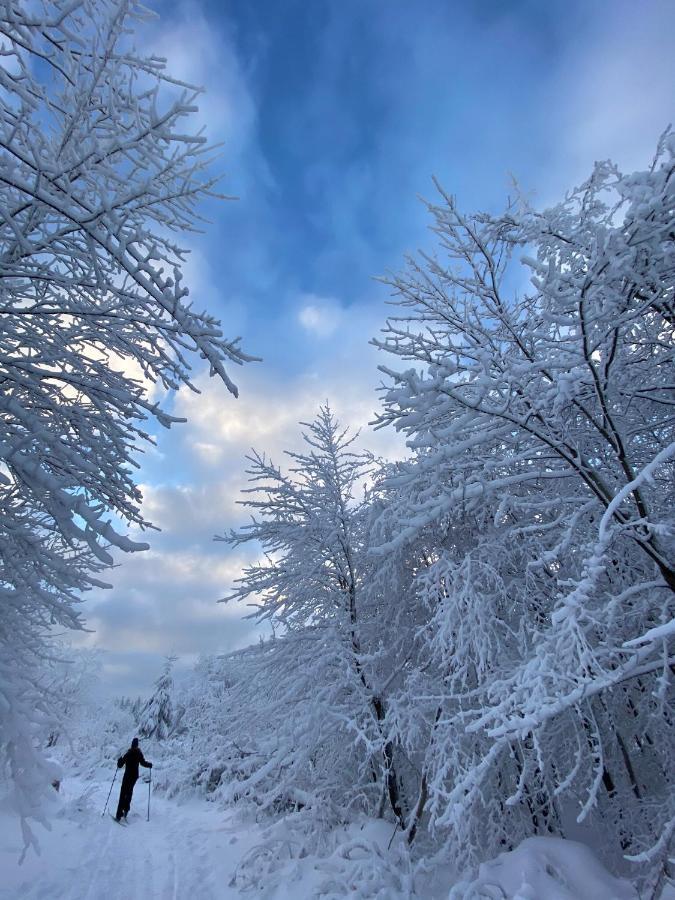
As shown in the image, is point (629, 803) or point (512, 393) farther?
point (629, 803)

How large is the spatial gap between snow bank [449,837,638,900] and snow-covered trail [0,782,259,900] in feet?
10.3

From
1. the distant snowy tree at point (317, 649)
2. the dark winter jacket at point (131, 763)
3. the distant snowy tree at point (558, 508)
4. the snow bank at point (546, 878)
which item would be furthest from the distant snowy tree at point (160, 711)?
the snow bank at point (546, 878)

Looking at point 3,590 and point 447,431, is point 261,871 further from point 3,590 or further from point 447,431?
point 447,431

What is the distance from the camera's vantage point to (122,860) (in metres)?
6.66

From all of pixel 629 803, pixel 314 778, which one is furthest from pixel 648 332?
pixel 314 778

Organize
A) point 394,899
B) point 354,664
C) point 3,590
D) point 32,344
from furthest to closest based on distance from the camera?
point 354,664
point 394,899
point 32,344
point 3,590

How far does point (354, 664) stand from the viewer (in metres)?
6.80

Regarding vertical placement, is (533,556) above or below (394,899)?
above

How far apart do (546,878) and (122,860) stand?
19.3 ft

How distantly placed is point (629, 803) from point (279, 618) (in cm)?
496

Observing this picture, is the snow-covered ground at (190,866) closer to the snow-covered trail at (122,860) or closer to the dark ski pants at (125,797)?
the snow-covered trail at (122,860)

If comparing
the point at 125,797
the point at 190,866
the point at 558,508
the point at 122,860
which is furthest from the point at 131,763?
the point at 558,508

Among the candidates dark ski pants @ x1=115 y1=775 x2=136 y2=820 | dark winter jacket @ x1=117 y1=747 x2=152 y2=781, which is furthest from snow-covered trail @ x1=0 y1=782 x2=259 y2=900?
dark winter jacket @ x1=117 y1=747 x2=152 y2=781

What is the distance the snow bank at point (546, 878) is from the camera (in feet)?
12.5
